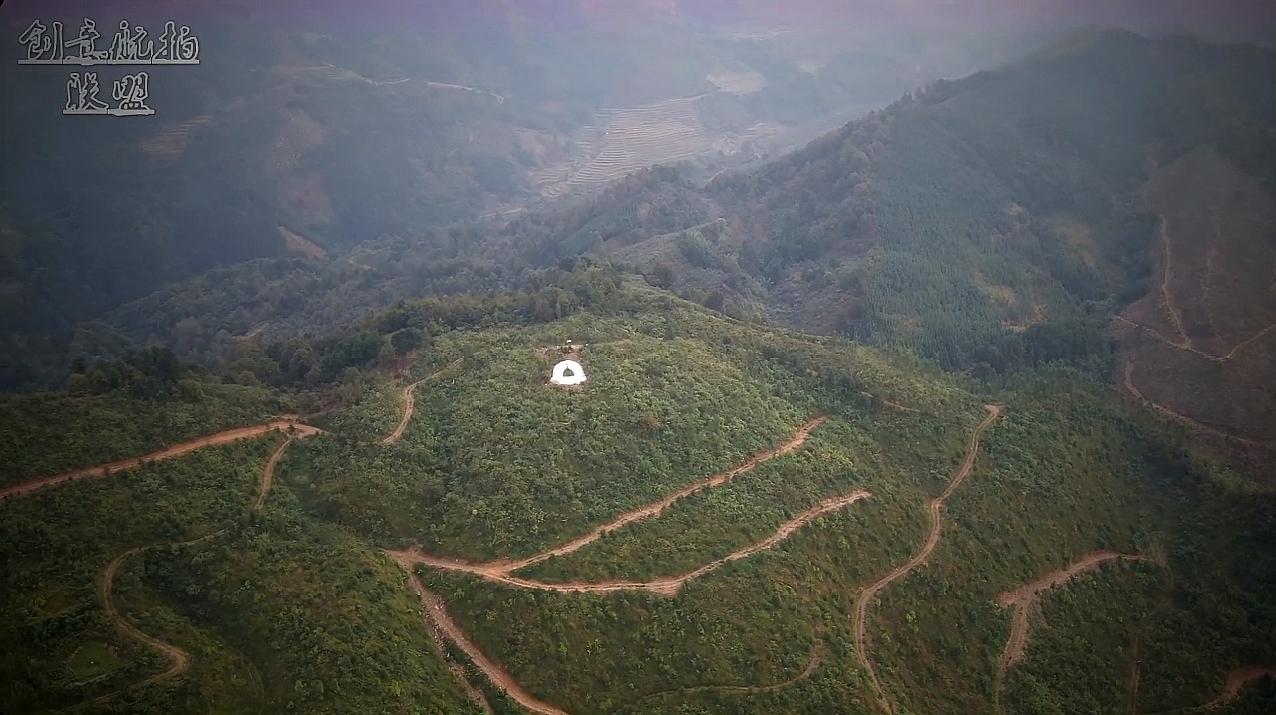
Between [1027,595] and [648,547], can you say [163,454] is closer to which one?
[648,547]

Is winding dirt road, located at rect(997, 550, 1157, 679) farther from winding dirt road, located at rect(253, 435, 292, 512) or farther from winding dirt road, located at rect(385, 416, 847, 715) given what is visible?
winding dirt road, located at rect(253, 435, 292, 512)

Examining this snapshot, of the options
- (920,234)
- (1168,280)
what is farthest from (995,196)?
(1168,280)

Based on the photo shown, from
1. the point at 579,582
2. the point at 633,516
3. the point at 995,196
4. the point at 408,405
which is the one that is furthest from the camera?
the point at 995,196

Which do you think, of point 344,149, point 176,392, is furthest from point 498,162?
point 176,392

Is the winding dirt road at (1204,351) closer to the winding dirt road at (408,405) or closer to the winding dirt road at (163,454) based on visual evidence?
the winding dirt road at (408,405)

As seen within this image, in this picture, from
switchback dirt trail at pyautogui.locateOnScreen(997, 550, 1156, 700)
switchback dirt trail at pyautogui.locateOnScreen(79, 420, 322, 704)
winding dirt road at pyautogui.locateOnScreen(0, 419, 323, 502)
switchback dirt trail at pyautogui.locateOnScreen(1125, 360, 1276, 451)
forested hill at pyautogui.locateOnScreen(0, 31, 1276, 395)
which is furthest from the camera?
forested hill at pyautogui.locateOnScreen(0, 31, 1276, 395)

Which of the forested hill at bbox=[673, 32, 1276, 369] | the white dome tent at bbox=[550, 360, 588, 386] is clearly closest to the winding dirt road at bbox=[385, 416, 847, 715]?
the white dome tent at bbox=[550, 360, 588, 386]
